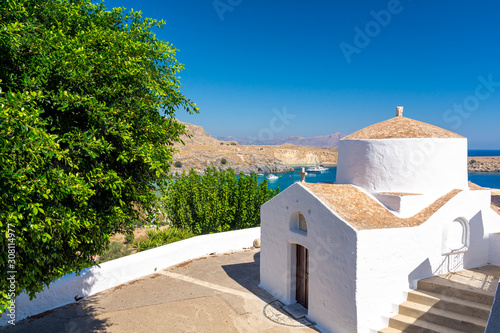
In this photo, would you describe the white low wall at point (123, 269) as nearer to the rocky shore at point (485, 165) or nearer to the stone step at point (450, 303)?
the stone step at point (450, 303)

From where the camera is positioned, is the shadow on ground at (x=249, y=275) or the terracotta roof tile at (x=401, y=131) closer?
the terracotta roof tile at (x=401, y=131)

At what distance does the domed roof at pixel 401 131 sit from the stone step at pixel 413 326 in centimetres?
549

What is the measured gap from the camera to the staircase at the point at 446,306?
314 inches

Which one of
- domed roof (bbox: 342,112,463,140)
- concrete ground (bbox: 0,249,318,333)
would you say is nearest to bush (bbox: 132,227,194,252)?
concrete ground (bbox: 0,249,318,333)

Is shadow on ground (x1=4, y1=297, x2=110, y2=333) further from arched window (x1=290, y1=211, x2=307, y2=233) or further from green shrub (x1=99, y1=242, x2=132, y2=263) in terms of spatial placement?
arched window (x1=290, y1=211, x2=307, y2=233)

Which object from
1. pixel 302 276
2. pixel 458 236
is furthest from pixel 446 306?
pixel 302 276

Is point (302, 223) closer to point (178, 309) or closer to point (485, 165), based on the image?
point (178, 309)

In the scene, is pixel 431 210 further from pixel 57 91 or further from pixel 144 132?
pixel 57 91

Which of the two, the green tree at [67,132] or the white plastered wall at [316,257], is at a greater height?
the green tree at [67,132]

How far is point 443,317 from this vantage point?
26.8 ft

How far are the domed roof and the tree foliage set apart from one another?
30.7 feet

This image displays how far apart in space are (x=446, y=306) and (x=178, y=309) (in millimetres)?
7955

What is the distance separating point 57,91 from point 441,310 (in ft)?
A: 33.7

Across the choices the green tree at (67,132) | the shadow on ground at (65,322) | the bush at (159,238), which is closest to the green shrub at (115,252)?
the bush at (159,238)
